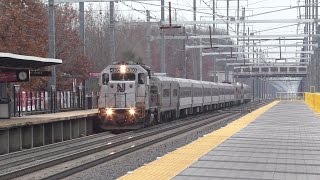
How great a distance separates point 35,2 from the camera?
120ft

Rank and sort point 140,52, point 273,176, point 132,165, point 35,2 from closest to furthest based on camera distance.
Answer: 1. point 273,176
2. point 132,165
3. point 35,2
4. point 140,52

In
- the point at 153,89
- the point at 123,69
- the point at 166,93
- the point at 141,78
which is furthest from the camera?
the point at 166,93

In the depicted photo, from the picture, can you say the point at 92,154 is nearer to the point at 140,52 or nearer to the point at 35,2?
the point at 35,2

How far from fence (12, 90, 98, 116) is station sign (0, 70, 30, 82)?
212 cm

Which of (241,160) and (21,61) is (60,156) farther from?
(241,160)

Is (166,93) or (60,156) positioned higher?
(166,93)

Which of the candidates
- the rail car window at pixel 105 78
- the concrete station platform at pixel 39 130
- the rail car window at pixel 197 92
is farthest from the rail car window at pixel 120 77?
the rail car window at pixel 197 92

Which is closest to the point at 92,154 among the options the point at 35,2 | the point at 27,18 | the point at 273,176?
the point at 273,176

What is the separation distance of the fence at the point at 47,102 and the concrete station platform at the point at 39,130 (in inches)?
→ 90.5

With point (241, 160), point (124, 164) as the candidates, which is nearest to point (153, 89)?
point (124, 164)

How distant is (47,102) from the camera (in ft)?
100

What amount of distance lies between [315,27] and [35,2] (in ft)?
89.0

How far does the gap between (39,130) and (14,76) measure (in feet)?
8.16

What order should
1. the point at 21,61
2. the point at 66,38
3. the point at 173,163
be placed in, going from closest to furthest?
the point at 173,163
the point at 21,61
the point at 66,38
